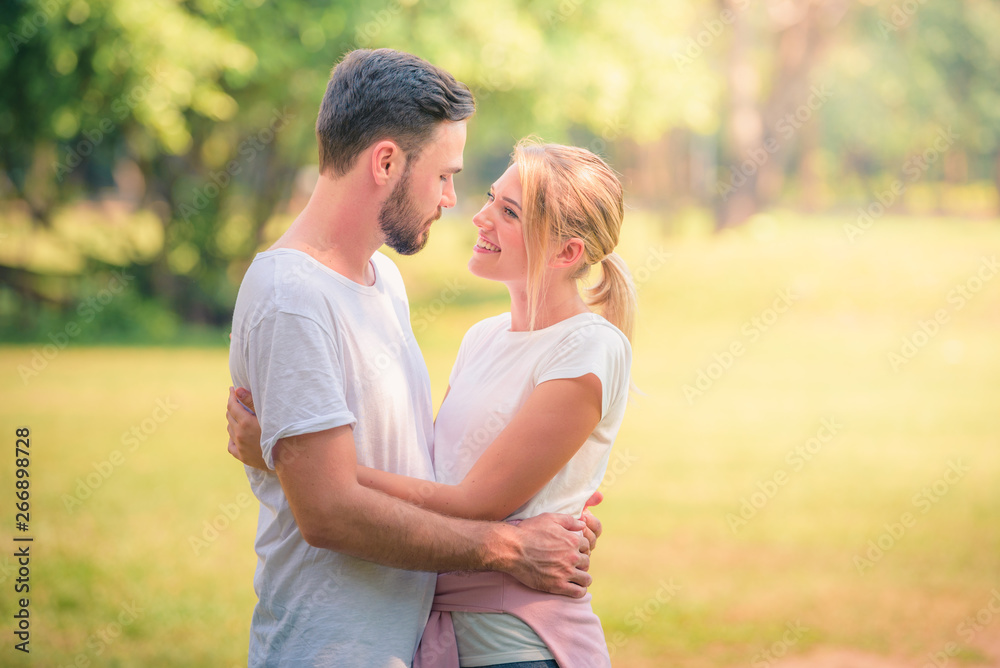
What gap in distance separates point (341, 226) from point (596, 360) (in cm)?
75

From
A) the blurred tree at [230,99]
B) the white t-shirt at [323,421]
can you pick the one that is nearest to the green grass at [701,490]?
the blurred tree at [230,99]

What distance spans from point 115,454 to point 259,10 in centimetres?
617

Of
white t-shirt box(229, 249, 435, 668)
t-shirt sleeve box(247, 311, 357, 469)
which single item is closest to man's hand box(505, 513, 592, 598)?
white t-shirt box(229, 249, 435, 668)

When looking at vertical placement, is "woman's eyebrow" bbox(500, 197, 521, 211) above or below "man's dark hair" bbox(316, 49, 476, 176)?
below

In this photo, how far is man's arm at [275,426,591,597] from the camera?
6.79ft

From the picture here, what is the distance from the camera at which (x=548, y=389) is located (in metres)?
2.36

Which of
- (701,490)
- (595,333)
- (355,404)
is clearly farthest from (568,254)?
(701,490)

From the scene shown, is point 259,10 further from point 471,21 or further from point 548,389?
point 548,389

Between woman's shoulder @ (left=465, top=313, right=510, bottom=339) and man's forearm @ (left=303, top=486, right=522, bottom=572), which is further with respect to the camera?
woman's shoulder @ (left=465, top=313, right=510, bottom=339)

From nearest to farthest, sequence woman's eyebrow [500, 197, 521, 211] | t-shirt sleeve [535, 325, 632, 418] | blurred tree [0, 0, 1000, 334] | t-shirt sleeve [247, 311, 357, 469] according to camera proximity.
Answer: t-shirt sleeve [247, 311, 357, 469]
t-shirt sleeve [535, 325, 632, 418]
woman's eyebrow [500, 197, 521, 211]
blurred tree [0, 0, 1000, 334]

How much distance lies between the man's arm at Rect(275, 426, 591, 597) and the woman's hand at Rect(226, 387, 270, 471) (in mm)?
168

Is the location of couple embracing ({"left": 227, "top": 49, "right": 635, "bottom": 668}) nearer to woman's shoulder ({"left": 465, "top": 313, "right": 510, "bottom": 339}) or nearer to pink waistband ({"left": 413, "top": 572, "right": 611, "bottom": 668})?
pink waistband ({"left": 413, "top": 572, "right": 611, "bottom": 668})

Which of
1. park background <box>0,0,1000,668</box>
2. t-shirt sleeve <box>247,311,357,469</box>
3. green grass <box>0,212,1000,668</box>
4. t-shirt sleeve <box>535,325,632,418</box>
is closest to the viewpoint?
t-shirt sleeve <box>247,311,357,469</box>

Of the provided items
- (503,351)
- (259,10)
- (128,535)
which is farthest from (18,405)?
(503,351)
